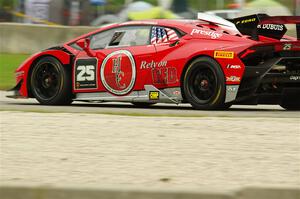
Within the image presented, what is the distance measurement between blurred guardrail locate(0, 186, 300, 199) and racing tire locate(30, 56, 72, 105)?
694 cm

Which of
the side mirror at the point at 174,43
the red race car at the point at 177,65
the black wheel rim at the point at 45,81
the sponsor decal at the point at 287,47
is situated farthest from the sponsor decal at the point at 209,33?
the black wheel rim at the point at 45,81

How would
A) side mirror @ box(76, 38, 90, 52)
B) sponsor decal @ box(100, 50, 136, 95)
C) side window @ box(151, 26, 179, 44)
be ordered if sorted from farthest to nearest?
side mirror @ box(76, 38, 90, 52)
sponsor decal @ box(100, 50, 136, 95)
side window @ box(151, 26, 179, 44)

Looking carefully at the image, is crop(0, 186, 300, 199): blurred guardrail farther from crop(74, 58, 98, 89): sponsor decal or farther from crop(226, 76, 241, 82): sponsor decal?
crop(74, 58, 98, 89): sponsor decal

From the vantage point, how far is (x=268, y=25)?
37.9 feet

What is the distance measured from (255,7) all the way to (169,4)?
2.56 m

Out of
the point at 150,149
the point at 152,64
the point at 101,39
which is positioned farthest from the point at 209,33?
the point at 150,149

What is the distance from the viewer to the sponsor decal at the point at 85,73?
41.2ft

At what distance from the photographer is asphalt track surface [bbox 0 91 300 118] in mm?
11156

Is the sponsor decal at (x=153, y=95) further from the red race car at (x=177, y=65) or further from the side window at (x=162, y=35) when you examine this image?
the side window at (x=162, y=35)

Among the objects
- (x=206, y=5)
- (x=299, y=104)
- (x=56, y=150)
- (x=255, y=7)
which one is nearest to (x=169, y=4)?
(x=206, y=5)

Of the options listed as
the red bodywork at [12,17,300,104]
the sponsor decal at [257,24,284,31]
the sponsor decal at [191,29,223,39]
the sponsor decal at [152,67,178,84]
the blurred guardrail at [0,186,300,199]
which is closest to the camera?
the blurred guardrail at [0,186,300,199]

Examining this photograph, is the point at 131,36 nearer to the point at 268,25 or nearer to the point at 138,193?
the point at 268,25

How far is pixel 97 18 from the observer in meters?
23.5

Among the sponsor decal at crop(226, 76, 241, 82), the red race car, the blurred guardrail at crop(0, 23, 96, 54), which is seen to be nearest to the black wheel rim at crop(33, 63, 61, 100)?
the red race car
